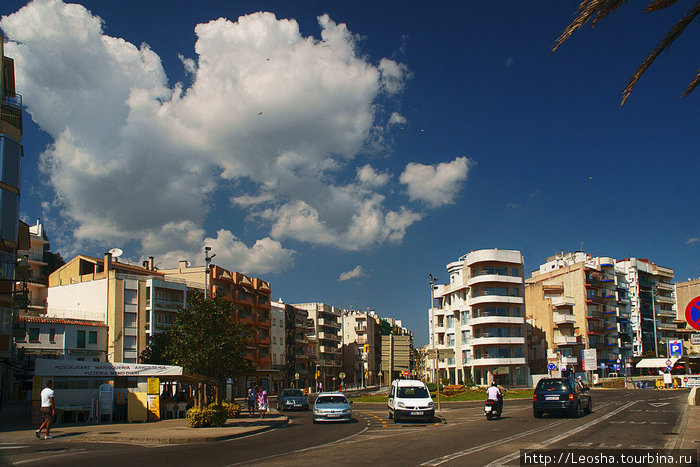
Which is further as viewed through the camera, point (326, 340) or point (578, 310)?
point (326, 340)

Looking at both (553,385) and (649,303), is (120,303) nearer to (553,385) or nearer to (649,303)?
(553,385)

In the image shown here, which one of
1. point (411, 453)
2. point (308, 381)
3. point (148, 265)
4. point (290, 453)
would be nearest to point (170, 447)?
point (290, 453)

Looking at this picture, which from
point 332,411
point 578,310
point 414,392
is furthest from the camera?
point 578,310

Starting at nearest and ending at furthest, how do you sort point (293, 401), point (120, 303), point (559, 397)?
point (559, 397) < point (293, 401) < point (120, 303)

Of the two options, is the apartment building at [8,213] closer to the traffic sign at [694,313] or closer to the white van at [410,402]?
the white van at [410,402]

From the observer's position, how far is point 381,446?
58.3ft

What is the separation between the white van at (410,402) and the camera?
27219 millimetres

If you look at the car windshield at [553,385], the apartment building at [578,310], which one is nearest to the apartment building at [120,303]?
the car windshield at [553,385]

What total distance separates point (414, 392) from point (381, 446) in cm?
1096

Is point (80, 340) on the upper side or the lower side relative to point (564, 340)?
upper

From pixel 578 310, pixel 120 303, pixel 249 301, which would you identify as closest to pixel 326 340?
pixel 249 301

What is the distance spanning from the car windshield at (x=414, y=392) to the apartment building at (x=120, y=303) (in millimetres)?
43149

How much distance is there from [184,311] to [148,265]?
6376 cm

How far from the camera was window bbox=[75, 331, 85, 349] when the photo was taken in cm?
6349
